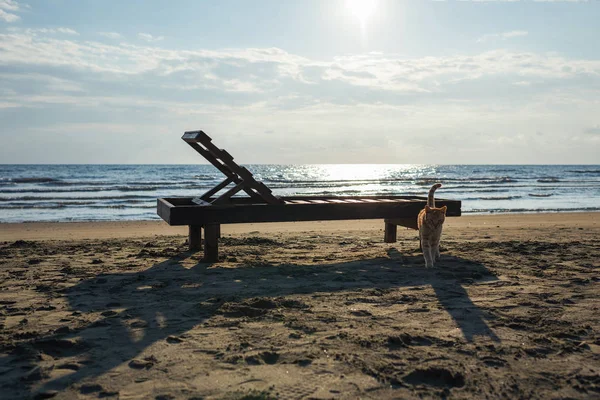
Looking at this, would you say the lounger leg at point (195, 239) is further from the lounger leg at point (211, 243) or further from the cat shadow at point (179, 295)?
the lounger leg at point (211, 243)

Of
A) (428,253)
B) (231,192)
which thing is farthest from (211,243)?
(428,253)

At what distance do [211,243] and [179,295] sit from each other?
1.69 m

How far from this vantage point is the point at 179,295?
478 cm

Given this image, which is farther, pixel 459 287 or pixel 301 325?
pixel 459 287

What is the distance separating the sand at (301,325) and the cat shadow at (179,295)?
2cm

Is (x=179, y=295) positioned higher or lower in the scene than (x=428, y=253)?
lower

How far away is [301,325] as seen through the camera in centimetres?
387

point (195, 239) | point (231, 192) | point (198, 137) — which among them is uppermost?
point (198, 137)

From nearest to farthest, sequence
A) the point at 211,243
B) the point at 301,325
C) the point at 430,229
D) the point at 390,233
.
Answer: the point at 301,325
the point at 430,229
the point at 211,243
the point at 390,233

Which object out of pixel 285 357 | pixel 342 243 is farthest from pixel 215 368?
pixel 342 243

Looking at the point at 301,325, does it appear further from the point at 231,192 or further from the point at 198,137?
the point at 198,137

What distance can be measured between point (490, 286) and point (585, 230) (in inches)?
249

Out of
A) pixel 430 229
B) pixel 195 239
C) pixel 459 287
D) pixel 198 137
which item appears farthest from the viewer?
pixel 195 239

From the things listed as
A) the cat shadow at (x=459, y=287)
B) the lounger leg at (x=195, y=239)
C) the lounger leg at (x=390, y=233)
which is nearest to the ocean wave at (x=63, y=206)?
the lounger leg at (x=195, y=239)
